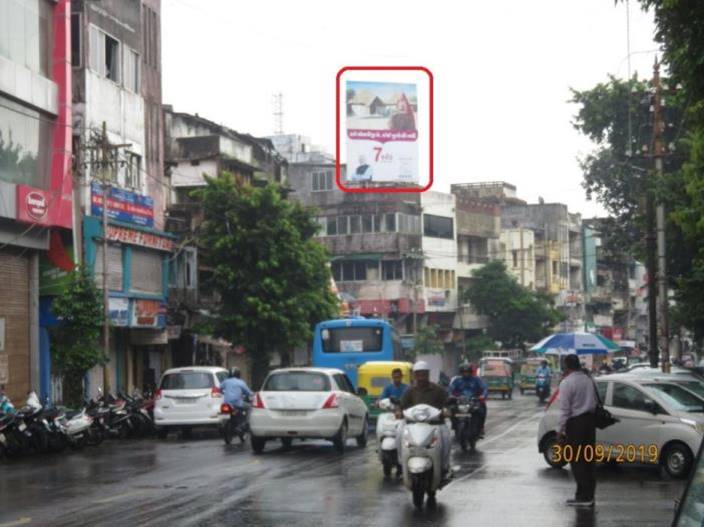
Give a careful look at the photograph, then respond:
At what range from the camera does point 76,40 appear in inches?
1544

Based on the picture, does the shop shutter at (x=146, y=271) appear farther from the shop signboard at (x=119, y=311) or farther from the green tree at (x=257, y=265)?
the green tree at (x=257, y=265)

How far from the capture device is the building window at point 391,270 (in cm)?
7712

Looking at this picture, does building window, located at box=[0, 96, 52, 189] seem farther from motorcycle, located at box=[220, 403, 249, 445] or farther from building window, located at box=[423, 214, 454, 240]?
building window, located at box=[423, 214, 454, 240]

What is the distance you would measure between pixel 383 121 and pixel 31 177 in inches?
513

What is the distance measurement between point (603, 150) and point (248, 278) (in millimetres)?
Result: 13599

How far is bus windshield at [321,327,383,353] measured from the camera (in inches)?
1510

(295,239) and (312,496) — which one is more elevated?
(295,239)

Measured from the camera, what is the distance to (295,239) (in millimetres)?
45656

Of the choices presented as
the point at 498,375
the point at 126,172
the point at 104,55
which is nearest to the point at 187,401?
the point at 126,172

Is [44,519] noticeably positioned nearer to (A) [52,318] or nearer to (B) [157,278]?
(A) [52,318]

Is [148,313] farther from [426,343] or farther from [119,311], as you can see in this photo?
[426,343]

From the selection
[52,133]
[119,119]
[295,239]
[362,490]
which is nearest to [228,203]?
[295,239]

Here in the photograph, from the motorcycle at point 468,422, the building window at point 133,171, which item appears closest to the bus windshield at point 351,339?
the building window at point 133,171

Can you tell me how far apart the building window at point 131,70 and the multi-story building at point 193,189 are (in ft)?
15.2
